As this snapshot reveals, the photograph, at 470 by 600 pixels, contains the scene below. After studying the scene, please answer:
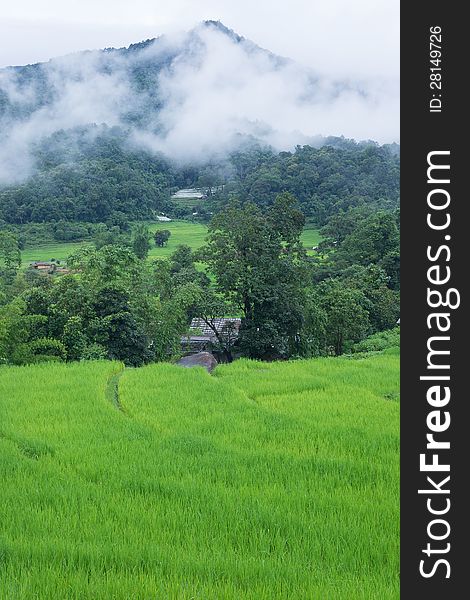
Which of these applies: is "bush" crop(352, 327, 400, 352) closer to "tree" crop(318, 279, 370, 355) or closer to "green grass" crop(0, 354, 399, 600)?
"tree" crop(318, 279, 370, 355)

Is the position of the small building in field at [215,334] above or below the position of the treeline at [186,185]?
below

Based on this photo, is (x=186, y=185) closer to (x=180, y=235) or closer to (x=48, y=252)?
(x=180, y=235)

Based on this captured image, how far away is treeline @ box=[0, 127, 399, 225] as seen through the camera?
148 feet

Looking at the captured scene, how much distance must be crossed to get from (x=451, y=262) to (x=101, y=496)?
2.94 metres

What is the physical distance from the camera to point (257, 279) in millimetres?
14219

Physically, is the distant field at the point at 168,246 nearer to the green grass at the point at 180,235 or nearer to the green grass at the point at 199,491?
the green grass at the point at 180,235

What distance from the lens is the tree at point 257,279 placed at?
14117mm

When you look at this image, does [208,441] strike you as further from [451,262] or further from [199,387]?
[451,262]

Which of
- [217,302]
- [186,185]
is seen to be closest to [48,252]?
[186,185]

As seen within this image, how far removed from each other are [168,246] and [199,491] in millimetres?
35565

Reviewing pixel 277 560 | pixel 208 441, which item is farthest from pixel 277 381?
pixel 277 560

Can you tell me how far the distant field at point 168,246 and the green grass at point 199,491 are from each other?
27686 mm

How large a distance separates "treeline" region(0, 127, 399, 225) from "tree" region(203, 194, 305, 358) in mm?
25634

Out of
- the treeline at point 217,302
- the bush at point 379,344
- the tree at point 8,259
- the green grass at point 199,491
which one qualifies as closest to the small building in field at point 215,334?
the treeline at point 217,302
